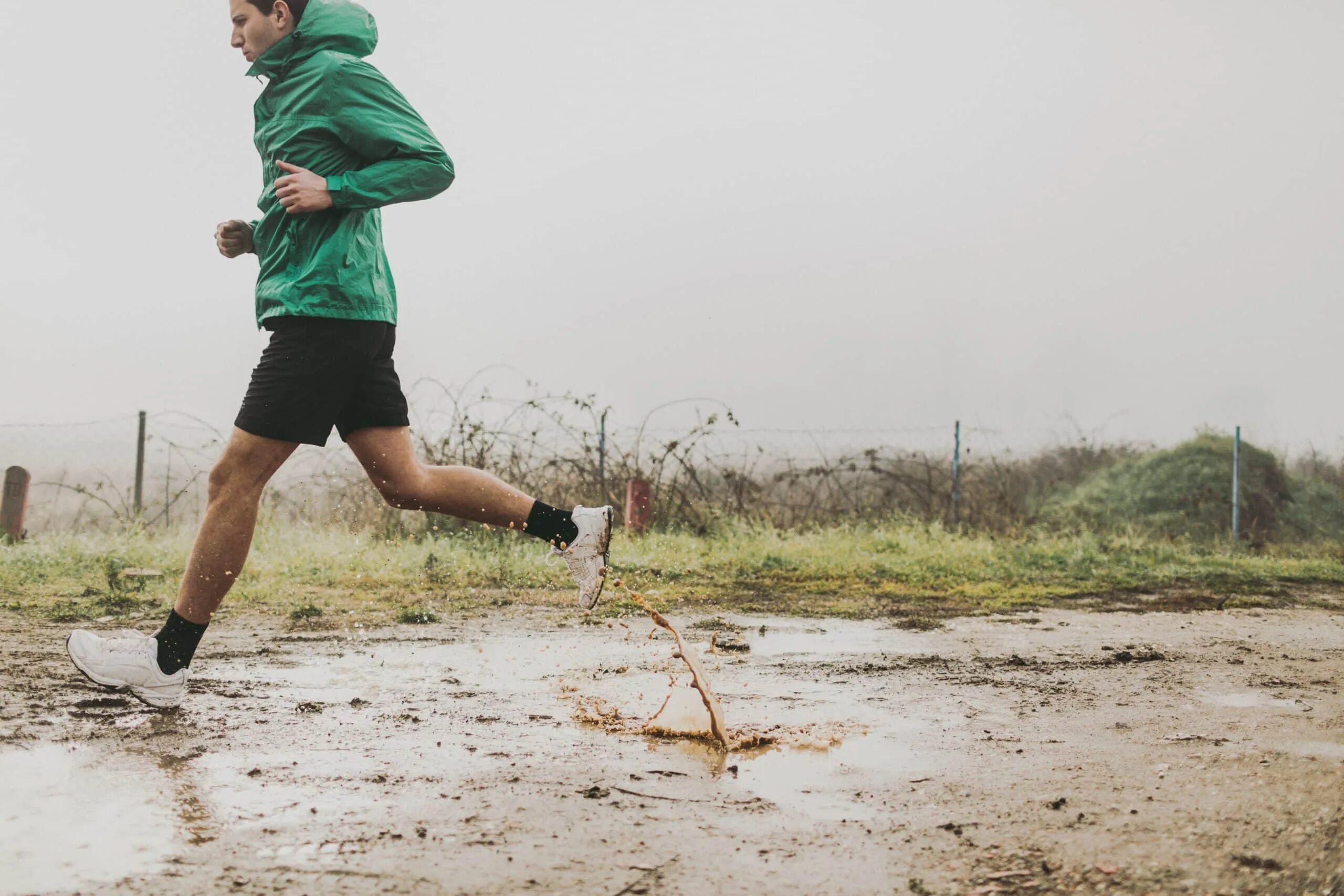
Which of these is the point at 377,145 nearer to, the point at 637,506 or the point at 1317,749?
the point at 1317,749

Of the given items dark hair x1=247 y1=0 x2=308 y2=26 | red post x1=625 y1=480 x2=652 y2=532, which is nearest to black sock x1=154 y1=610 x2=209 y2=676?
dark hair x1=247 y1=0 x2=308 y2=26

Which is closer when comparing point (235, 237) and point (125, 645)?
point (125, 645)

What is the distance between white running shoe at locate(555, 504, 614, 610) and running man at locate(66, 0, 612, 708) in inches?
25.6

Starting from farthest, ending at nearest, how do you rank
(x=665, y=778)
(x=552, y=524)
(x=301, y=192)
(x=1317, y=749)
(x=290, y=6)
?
(x=552, y=524)
(x=290, y=6)
(x=301, y=192)
(x=1317, y=749)
(x=665, y=778)

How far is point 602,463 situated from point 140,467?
4170 mm

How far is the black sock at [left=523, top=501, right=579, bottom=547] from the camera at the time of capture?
161 inches

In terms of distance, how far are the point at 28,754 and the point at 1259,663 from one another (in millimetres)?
4309

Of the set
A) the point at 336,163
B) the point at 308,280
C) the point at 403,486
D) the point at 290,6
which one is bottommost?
the point at 403,486

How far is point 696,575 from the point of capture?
821cm

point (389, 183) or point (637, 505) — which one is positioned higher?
point (389, 183)

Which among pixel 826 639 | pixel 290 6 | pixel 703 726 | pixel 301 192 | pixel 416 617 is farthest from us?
pixel 416 617

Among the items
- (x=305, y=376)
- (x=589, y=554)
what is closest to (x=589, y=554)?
(x=589, y=554)

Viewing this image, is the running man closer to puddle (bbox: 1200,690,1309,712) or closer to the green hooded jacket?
the green hooded jacket

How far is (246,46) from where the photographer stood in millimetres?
3748
